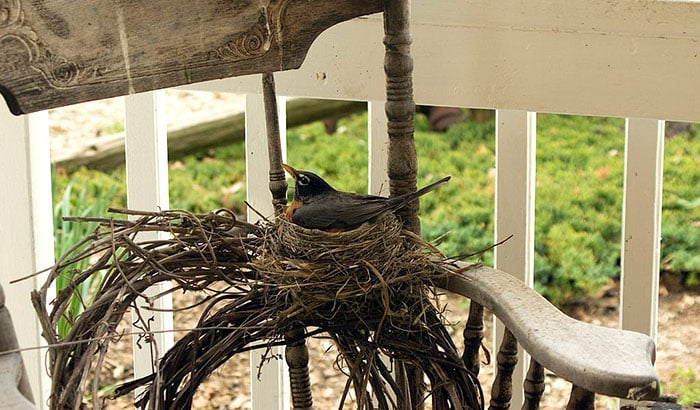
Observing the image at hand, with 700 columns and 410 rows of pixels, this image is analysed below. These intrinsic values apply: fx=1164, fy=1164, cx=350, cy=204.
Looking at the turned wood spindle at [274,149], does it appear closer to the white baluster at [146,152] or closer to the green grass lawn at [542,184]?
the white baluster at [146,152]

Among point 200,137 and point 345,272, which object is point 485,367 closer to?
point 200,137

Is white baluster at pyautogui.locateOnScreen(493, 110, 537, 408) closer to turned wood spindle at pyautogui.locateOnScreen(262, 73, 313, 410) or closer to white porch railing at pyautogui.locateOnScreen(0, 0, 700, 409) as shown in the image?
white porch railing at pyautogui.locateOnScreen(0, 0, 700, 409)

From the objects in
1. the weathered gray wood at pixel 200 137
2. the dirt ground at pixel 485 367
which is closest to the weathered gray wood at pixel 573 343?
the dirt ground at pixel 485 367

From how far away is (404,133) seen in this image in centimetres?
152

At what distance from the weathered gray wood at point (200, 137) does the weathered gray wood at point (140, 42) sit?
1.67 meters

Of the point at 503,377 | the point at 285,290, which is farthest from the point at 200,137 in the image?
the point at 503,377

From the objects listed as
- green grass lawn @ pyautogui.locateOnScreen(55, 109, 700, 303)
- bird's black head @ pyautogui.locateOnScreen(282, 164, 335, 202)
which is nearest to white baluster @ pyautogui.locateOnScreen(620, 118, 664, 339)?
bird's black head @ pyautogui.locateOnScreen(282, 164, 335, 202)

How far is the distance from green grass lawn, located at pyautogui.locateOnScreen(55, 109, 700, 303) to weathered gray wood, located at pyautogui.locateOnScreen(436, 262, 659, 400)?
4.96ft

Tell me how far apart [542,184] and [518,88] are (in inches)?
54.6

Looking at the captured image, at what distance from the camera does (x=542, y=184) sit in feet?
10.1

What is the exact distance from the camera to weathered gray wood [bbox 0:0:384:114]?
1350mm

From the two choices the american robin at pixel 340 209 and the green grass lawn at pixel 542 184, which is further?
the green grass lawn at pixel 542 184

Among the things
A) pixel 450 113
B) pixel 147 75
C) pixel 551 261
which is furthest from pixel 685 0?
pixel 450 113

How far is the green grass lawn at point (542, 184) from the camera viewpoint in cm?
288
